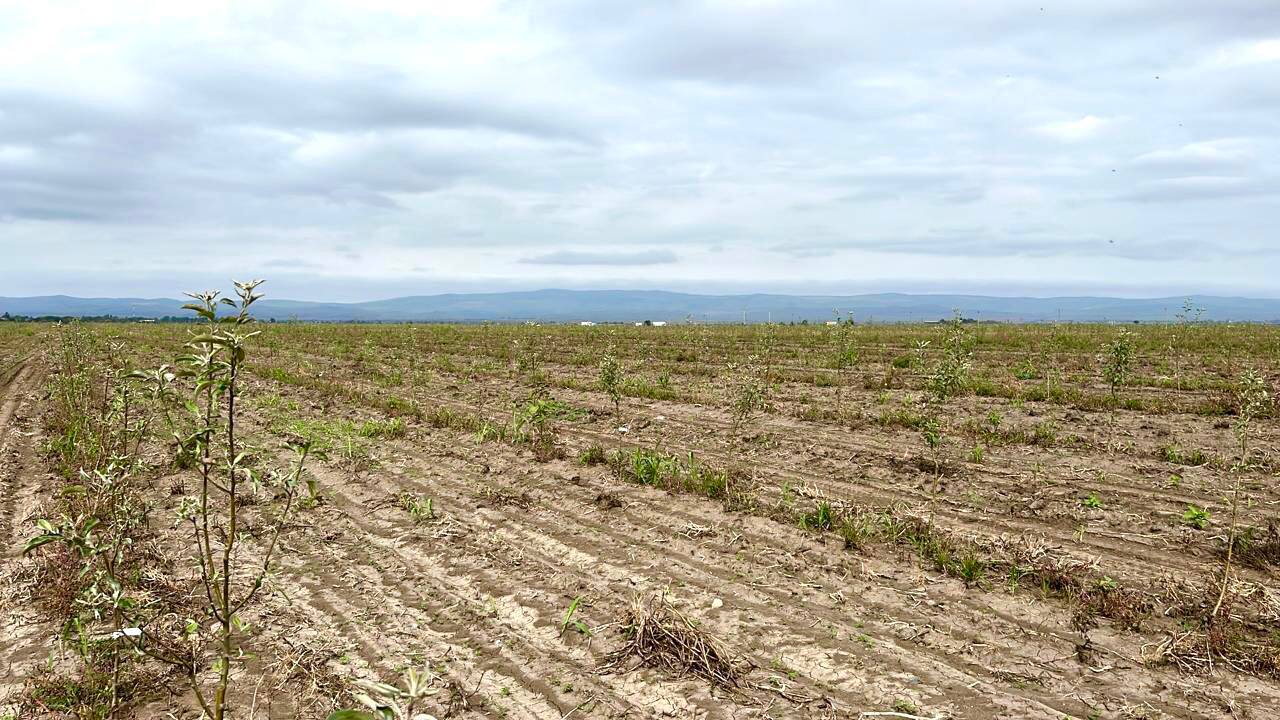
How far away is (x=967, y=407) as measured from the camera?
1224 centimetres

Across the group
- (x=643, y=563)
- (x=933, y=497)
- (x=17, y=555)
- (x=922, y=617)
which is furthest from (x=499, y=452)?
(x=922, y=617)

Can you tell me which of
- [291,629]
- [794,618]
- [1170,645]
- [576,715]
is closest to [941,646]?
[794,618]

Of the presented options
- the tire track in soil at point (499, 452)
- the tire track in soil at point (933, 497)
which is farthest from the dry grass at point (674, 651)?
the tire track in soil at point (933, 497)

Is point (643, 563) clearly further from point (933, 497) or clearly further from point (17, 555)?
point (17, 555)

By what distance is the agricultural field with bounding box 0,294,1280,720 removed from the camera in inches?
155

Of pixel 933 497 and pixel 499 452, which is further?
pixel 499 452

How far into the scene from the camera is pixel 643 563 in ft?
19.0

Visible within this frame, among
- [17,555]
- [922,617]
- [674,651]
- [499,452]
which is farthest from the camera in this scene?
[499,452]

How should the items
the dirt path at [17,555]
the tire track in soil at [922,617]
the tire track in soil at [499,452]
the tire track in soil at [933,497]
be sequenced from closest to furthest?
1. the tire track in soil at [499,452]
2. the tire track in soil at [922,617]
3. the dirt path at [17,555]
4. the tire track in soil at [933,497]

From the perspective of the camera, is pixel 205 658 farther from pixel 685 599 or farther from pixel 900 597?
pixel 900 597

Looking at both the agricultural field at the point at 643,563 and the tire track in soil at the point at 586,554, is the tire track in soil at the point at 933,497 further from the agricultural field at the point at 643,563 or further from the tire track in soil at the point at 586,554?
the tire track in soil at the point at 586,554

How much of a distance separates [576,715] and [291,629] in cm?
219

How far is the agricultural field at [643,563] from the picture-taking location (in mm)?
3947

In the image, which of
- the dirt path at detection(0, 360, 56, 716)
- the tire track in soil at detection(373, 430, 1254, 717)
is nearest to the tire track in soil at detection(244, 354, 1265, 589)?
the tire track in soil at detection(373, 430, 1254, 717)
